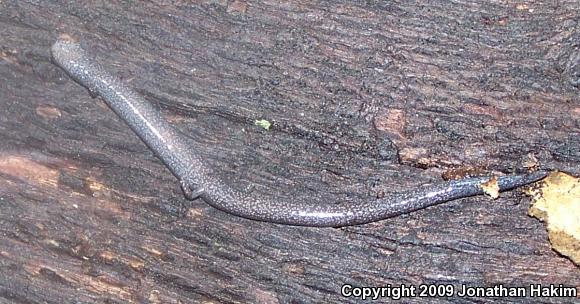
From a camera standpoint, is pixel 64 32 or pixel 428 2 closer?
pixel 428 2

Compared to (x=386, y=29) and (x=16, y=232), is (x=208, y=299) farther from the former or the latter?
(x=386, y=29)

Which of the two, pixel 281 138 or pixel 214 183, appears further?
pixel 214 183

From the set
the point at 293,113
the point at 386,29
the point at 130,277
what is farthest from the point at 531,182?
the point at 130,277

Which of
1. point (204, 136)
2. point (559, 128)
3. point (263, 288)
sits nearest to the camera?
point (559, 128)

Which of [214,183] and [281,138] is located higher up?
[281,138]

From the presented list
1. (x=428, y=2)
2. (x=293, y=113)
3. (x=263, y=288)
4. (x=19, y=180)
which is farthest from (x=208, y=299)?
(x=428, y=2)

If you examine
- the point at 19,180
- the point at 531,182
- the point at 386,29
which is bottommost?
the point at 19,180

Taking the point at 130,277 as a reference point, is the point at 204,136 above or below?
above

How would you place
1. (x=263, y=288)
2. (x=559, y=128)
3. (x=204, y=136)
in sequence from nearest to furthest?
(x=559, y=128)
(x=263, y=288)
(x=204, y=136)
